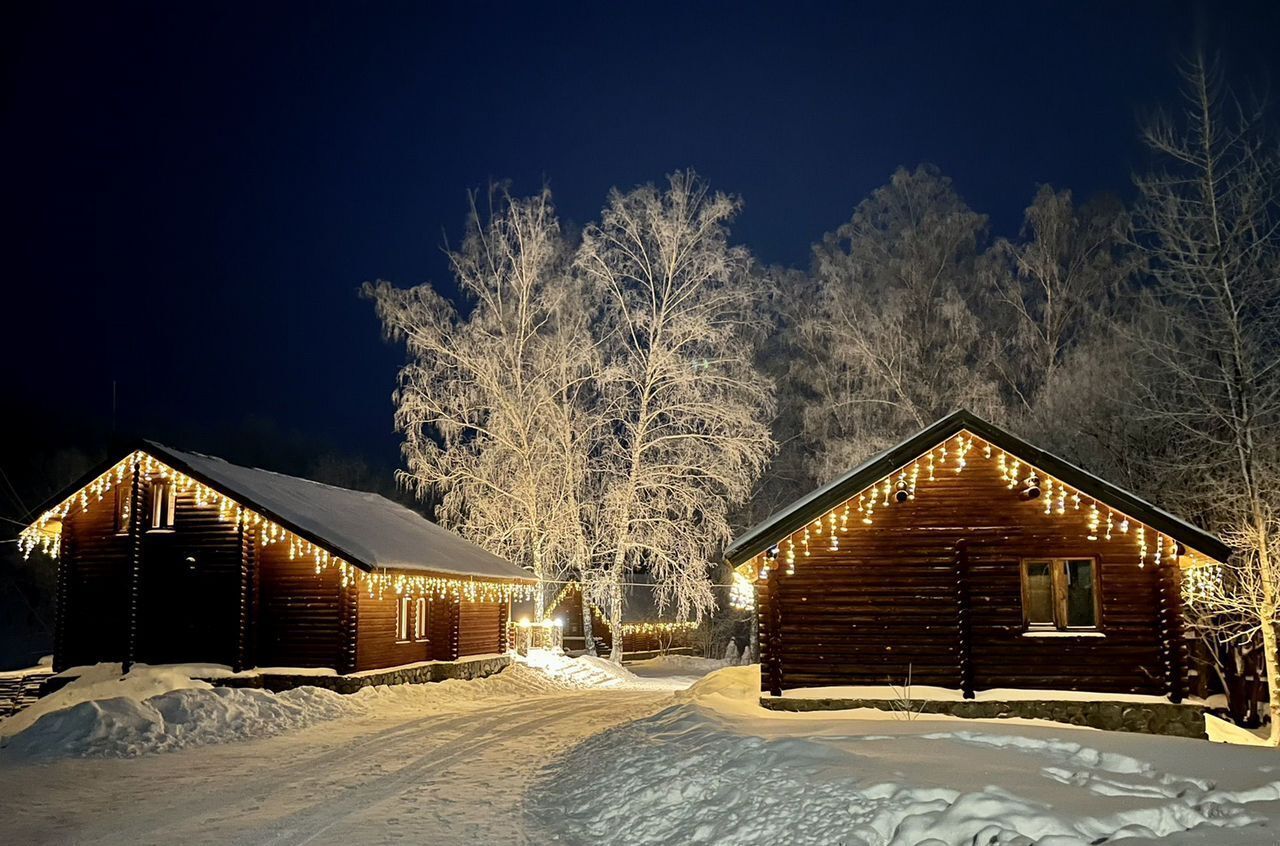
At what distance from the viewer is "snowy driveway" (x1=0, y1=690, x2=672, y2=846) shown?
9805 millimetres

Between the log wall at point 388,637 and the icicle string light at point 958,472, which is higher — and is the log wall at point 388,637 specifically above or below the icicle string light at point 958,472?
below

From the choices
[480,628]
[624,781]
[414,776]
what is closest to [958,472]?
[624,781]

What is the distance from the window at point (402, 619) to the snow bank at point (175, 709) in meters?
1.71

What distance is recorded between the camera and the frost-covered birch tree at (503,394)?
32.5 m

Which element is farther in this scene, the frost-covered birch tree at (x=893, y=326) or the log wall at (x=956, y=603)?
the frost-covered birch tree at (x=893, y=326)

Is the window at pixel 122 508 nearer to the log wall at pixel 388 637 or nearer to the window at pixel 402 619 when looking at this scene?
the log wall at pixel 388 637

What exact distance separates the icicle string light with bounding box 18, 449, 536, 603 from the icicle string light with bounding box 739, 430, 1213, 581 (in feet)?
31.8

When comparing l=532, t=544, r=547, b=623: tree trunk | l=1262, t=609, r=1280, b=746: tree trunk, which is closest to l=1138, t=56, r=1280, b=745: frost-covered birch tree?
l=1262, t=609, r=1280, b=746: tree trunk

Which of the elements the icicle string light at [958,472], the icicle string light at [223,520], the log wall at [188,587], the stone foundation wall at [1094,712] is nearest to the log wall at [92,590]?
the icicle string light at [223,520]

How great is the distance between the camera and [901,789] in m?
8.62

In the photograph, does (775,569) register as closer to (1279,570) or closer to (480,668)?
(1279,570)

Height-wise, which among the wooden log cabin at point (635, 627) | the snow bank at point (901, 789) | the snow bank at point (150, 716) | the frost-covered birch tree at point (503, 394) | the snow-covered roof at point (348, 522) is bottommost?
the wooden log cabin at point (635, 627)

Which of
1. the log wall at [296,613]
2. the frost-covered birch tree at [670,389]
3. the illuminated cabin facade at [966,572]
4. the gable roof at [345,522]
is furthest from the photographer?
the frost-covered birch tree at [670,389]

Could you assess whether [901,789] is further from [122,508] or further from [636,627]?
[636,627]
